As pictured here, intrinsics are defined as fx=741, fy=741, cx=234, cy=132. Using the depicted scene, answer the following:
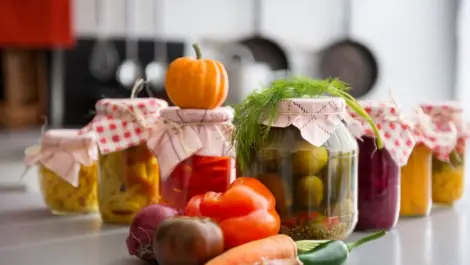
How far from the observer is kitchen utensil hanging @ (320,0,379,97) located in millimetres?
2586

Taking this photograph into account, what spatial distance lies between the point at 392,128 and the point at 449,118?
197 mm

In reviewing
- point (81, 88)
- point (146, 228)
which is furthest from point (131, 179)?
point (81, 88)

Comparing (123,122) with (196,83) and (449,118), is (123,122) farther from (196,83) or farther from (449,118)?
(449,118)

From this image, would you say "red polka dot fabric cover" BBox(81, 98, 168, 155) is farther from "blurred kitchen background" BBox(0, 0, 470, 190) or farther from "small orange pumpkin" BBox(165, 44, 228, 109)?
"blurred kitchen background" BBox(0, 0, 470, 190)

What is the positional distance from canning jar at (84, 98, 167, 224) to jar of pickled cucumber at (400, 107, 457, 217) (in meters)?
0.35

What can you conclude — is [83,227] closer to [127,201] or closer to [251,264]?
[127,201]

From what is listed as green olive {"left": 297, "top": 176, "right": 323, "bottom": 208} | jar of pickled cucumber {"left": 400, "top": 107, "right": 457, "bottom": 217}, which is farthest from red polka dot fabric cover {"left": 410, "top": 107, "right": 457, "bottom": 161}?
green olive {"left": 297, "top": 176, "right": 323, "bottom": 208}

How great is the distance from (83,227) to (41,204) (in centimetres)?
24

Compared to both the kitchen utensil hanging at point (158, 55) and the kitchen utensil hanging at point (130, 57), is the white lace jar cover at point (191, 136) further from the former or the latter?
the kitchen utensil hanging at point (130, 57)

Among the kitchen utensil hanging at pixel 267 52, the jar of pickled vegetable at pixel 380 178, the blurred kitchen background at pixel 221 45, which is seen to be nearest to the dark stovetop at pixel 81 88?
the blurred kitchen background at pixel 221 45

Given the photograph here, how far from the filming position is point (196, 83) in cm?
92

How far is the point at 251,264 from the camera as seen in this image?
689mm

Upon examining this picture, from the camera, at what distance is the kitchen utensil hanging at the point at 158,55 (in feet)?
8.34

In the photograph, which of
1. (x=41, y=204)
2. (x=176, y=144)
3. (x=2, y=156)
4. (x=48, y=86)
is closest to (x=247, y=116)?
(x=176, y=144)
